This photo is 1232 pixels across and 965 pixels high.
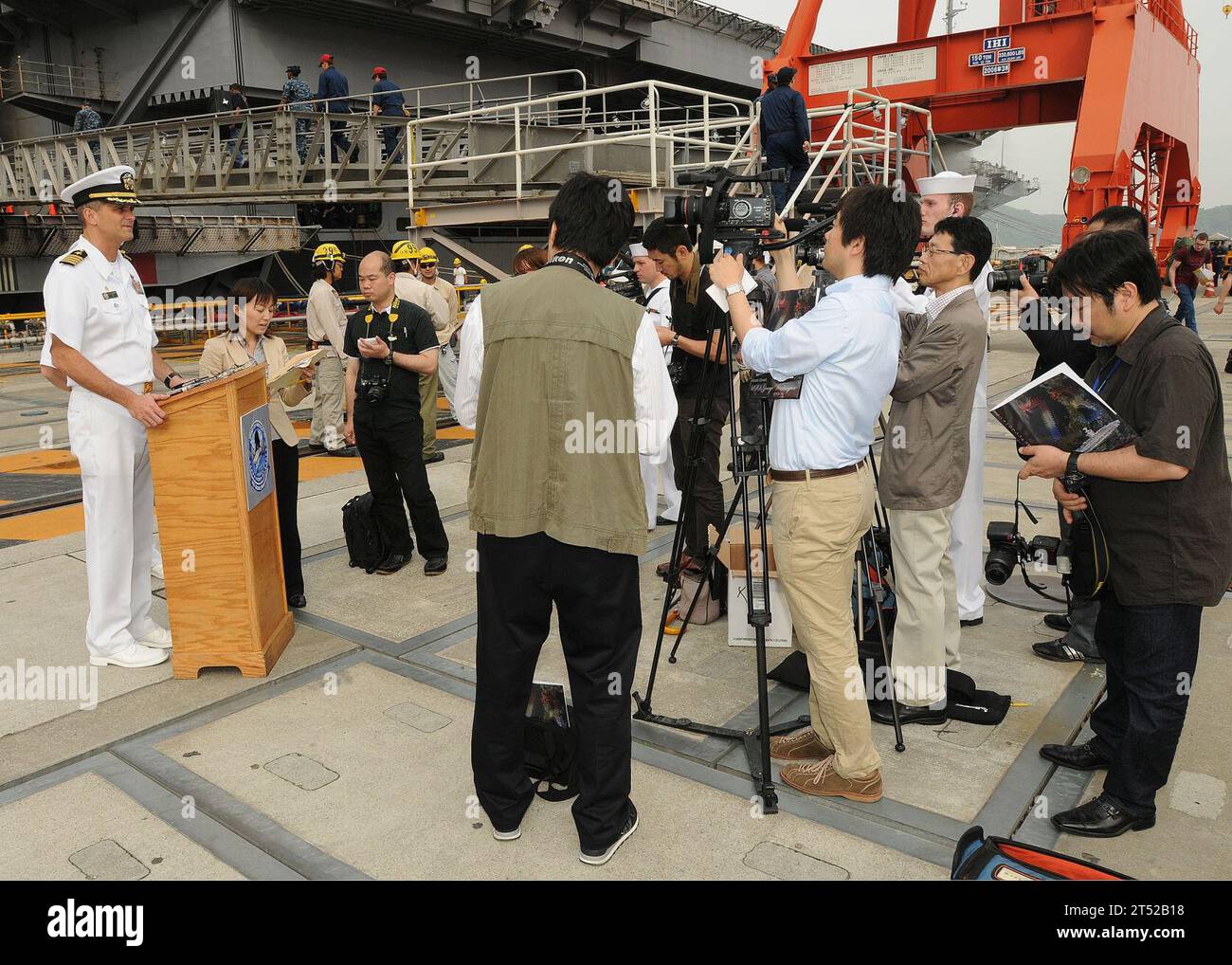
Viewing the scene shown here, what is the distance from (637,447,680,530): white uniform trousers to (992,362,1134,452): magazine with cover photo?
331cm

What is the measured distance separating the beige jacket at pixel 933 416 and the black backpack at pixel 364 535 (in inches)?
130

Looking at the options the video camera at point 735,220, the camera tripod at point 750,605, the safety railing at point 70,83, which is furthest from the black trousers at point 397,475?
the safety railing at point 70,83

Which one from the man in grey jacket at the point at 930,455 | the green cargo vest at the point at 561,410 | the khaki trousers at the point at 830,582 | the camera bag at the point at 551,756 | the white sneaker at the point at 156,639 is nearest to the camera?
the green cargo vest at the point at 561,410

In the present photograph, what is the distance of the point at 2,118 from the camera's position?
89.9 feet

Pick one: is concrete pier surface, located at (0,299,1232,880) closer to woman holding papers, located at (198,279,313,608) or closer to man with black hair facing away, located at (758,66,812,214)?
woman holding papers, located at (198,279,313,608)

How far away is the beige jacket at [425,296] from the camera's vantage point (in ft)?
26.4

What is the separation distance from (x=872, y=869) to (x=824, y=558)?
3.17ft

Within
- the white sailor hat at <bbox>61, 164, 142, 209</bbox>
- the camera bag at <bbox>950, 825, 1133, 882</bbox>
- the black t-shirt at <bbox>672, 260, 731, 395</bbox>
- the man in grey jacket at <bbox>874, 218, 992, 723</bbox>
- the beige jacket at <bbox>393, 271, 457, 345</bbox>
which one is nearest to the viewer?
the camera bag at <bbox>950, 825, 1133, 882</bbox>

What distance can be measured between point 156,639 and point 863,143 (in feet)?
36.6

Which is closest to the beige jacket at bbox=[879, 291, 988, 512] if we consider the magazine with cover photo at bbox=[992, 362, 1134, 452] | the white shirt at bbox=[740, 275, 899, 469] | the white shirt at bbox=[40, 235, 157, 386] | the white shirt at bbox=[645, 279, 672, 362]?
the magazine with cover photo at bbox=[992, 362, 1134, 452]

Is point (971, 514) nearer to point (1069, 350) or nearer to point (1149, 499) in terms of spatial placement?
point (1069, 350)

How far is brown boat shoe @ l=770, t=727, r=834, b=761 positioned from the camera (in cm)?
342

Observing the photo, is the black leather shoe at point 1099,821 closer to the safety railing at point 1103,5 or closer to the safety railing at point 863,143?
the safety railing at point 863,143

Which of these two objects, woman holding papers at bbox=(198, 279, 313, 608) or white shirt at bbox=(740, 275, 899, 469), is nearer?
white shirt at bbox=(740, 275, 899, 469)
